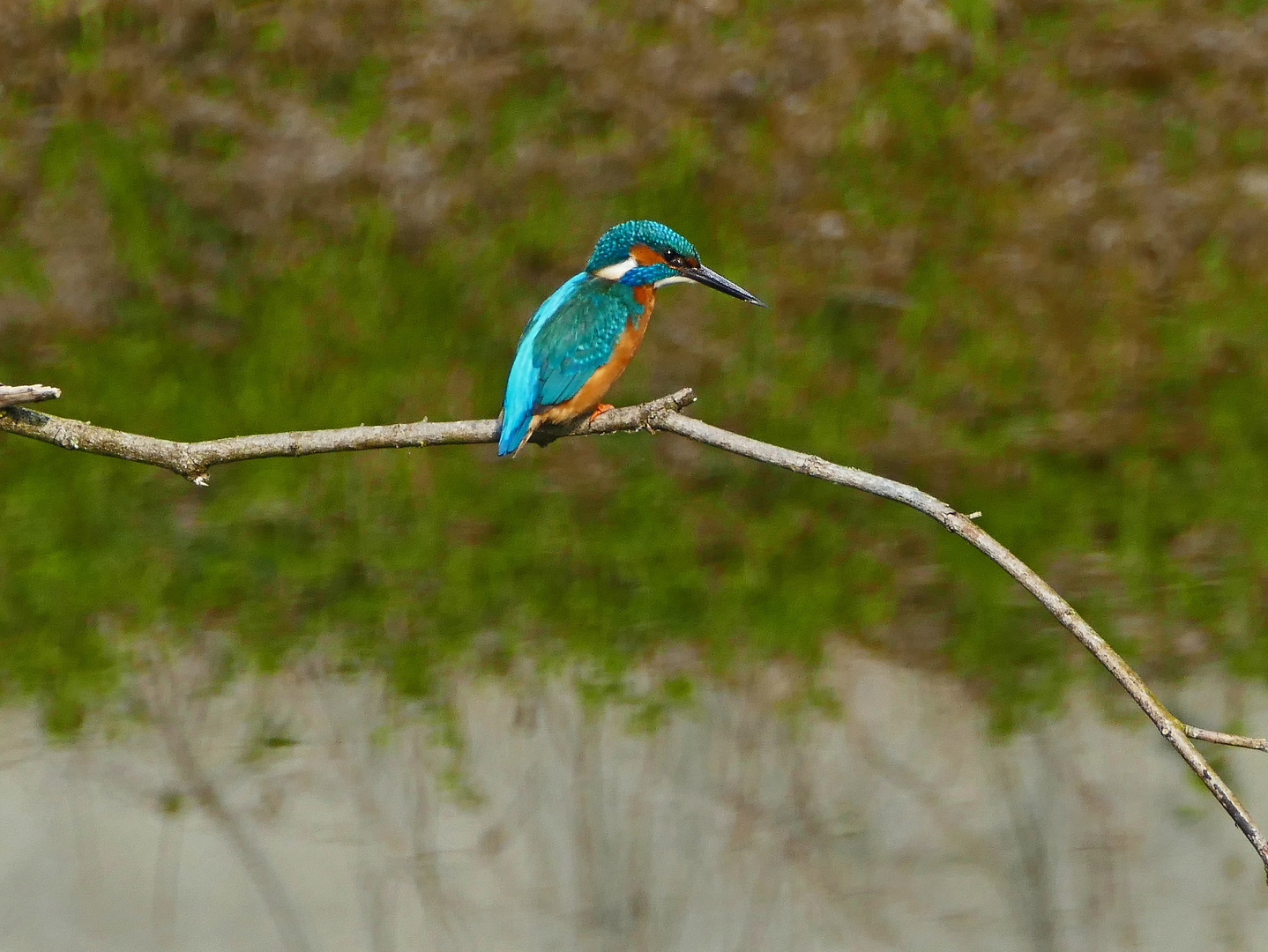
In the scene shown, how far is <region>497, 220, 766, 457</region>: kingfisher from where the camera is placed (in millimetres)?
2023

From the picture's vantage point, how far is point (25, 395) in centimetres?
146

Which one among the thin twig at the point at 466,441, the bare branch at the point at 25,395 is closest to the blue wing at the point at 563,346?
the thin twig at the point at 466,441

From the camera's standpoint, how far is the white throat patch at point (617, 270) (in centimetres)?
220

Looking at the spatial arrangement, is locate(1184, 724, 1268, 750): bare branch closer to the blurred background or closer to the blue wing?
the blue wing

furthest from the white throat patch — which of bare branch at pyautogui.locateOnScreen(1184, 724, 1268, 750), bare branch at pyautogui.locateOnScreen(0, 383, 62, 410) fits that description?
bare branch at pyautogui.locateOnScreen(1184, 724, 1268, 750)

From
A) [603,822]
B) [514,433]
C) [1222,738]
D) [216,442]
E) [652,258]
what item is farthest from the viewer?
[603,822]

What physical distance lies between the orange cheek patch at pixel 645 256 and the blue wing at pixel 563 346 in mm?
50

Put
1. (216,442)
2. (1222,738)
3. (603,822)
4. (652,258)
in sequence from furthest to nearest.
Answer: (603,822), (652,258), (216,442), (1222,738)

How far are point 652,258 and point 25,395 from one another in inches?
39.5

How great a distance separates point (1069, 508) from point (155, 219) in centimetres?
248

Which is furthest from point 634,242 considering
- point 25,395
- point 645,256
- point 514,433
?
point 25,395

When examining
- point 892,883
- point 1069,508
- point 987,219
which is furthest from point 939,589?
point 987,219

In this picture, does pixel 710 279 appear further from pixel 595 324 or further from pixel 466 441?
pixel 466 441

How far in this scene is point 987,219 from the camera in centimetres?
385
